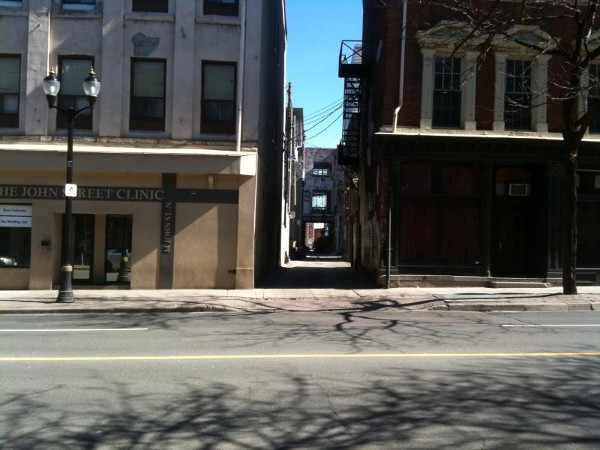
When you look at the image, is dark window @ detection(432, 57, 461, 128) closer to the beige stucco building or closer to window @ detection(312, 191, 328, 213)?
the beige stucco building

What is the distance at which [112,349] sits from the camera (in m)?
8.02

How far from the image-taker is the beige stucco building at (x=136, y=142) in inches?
612

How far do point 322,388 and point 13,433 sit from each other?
9.62 feet

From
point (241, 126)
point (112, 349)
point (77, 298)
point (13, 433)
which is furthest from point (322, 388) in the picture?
point (241, 126)

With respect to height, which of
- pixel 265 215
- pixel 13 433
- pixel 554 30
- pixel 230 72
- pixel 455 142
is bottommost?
Answer: pixel 13 433

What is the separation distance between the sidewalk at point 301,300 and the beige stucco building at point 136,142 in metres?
1.15

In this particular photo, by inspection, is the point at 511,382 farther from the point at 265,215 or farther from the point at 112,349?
the point at 265,215

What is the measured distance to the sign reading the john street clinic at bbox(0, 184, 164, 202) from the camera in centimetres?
1552

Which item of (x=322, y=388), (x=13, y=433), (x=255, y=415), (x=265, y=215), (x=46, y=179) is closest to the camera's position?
(x=13, y=433)

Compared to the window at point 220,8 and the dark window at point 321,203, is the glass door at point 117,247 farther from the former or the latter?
the dark window at point 321,203

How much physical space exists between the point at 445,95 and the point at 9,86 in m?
12.7

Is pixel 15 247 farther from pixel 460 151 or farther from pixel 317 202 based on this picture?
pixel 317 202

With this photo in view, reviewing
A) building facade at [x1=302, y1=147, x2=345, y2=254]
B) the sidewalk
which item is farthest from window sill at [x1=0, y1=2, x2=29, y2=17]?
building facade at [x1=302, y1=147, x2=345, y2=254]

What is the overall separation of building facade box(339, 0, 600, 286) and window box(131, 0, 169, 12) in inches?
256
